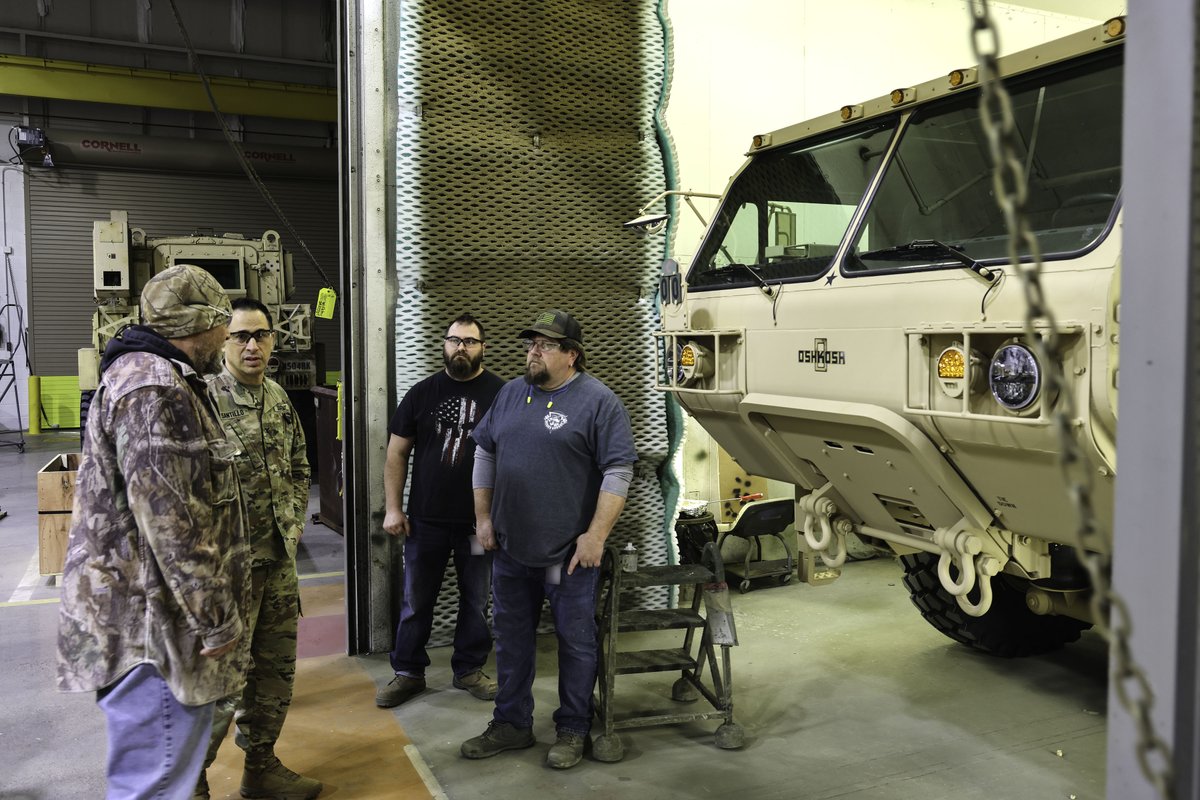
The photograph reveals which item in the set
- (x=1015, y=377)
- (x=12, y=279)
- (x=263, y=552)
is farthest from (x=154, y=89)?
(x=1015, y=377)

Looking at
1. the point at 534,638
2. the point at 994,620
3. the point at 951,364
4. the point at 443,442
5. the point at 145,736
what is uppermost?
the point at 951,364

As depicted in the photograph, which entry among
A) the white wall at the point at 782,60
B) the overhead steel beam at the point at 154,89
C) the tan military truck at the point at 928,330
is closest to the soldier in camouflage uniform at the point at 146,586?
the tan military truck at the point at 928,330

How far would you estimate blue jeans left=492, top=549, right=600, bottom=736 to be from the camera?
13.2 ft

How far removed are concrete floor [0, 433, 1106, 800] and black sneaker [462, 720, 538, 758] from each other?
4 centimetres

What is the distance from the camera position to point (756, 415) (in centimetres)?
439

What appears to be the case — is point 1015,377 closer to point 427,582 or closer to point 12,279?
point 427,582

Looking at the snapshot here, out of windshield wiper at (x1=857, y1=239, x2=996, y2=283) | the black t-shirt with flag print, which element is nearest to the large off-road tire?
windshield wiper at (x1=857, y1=239, x2=996, y2=283)

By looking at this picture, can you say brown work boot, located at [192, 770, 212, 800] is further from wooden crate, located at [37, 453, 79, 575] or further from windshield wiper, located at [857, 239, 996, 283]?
wooden crate, located at [37, 453, 79, 575]

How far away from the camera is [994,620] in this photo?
16.8ft

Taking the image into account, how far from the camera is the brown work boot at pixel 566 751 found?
154 inches

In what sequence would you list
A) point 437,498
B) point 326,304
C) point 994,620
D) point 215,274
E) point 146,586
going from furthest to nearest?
point 215,274 → point 326,304 → point 994,620 → point 437,498 → point 146,586

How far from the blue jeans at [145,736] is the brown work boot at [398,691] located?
208 cm

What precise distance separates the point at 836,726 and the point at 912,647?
50.1 inches

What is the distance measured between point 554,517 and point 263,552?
1.11 meters
